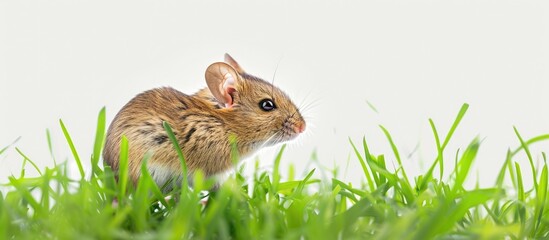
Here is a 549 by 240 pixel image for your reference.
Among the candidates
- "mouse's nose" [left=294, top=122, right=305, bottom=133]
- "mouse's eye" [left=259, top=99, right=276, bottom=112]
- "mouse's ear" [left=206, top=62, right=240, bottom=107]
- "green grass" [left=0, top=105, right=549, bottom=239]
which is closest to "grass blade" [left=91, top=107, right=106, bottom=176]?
"green grass" [left=0, top=105, right=549, bottom=239]

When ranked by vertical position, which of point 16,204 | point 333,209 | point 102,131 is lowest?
point 333,209

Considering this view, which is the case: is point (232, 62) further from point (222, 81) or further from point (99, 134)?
point (99, 134)

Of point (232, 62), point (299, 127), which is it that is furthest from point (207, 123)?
point (232, 62)

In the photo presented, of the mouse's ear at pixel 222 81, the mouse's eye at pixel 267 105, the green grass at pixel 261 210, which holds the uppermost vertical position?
the mouse's ear at pixel 222 81

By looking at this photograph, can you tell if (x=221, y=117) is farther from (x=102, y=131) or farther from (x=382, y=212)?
(x=382, y=212)

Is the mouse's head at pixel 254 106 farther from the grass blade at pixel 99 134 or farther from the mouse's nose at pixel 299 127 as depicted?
the grass blade at pixel 99 134

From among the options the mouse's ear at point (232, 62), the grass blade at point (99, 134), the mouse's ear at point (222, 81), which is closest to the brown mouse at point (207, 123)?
the mouse's ear at point (222, 81)

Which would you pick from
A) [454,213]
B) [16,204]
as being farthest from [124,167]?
[454,213]

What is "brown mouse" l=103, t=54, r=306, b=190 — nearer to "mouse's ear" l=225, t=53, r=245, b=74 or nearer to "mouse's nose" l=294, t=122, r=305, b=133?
"mouse's nose" l=294, t=122, r=305, b=133
